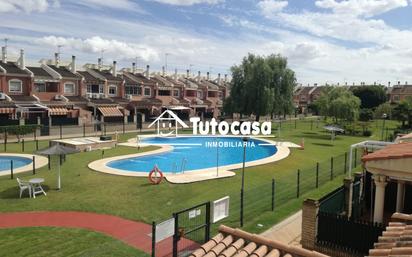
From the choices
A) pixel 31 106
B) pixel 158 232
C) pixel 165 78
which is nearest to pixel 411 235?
pixel 158 232

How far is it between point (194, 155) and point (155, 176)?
39.7 ft

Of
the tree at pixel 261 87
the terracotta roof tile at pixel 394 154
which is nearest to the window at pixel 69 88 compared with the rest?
the tree at pixel 261 87

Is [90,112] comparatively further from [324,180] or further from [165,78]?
[324,180]

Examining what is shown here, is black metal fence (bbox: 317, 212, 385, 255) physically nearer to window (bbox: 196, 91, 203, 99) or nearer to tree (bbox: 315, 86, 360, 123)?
tree (bbox: 315, 86, 360, 123)

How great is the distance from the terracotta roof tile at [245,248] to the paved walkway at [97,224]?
5001 mm

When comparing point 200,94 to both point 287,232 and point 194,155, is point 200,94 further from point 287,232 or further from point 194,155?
point 287,232

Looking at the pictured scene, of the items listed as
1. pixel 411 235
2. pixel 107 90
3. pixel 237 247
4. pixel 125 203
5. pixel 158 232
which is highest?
pixel 107 90

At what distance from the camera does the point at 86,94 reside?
54156 mm

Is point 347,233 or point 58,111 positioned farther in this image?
point 58,111

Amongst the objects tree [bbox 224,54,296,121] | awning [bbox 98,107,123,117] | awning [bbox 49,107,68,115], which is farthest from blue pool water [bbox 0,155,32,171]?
tree [bbox 224,54,296,121]

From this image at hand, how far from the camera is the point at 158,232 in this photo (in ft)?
31.9

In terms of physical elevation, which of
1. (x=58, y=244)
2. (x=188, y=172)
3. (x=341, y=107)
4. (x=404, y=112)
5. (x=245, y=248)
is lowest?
(x=58, y=244)

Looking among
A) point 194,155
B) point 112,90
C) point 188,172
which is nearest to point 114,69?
point 112,90

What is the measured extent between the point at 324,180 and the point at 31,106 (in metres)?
37.2
